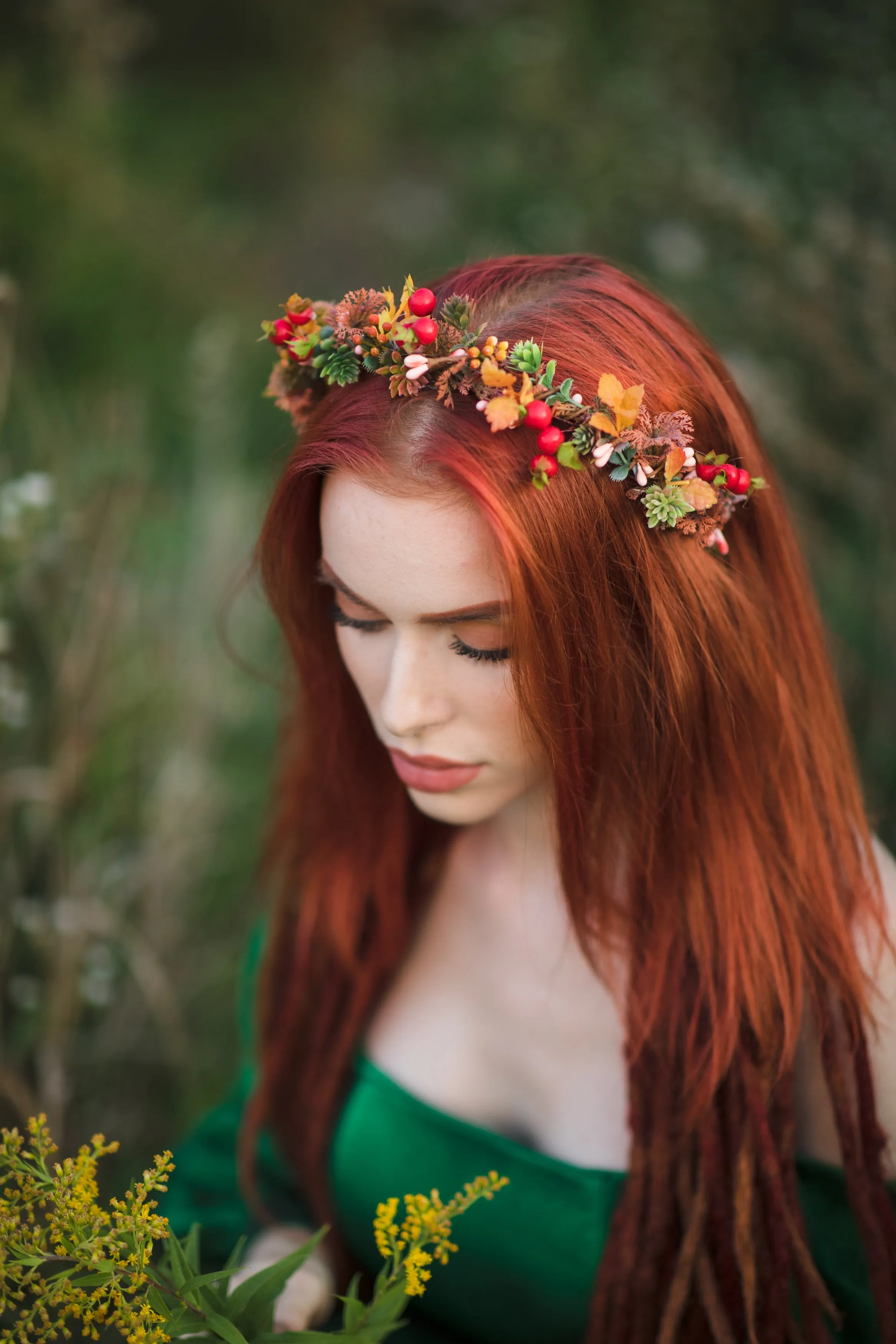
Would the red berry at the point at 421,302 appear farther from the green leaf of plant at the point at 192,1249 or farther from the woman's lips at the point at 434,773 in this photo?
the green leaf of plant at the point at 192,1249

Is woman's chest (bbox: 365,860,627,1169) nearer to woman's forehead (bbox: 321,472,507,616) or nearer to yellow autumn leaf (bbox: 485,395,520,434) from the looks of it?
woman's forehead (bbox: 321,472,507,616)

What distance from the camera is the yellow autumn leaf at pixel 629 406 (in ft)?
2.87

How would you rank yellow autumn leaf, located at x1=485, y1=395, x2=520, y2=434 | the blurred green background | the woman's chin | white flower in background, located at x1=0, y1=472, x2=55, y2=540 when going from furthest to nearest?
the blurred green background → white flower in background, located at x1=0, y1=472, x2=55, y2=540 → the woman's chin → yellow autumn leaf, located at x1=485, y1=395, x2=520, y2=434

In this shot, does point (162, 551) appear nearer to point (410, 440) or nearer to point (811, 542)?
point (410, 440)

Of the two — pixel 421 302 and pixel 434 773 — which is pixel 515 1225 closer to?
pixel 434 773

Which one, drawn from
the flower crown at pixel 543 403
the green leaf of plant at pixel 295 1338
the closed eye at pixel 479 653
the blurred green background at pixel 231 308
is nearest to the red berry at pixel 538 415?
the flower crown at pixel 543 403

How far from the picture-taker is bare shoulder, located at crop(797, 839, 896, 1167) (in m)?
1.05

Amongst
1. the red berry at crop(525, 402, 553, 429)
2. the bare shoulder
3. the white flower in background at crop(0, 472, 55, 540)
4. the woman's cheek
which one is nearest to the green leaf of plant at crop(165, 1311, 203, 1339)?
the woman's cheek

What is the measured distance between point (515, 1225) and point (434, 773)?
22.5 inches

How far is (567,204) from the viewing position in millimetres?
2488

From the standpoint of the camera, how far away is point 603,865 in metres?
1.11

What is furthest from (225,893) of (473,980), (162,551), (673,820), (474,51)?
(474,51)

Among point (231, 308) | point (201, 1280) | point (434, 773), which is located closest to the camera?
point (201, 1280)

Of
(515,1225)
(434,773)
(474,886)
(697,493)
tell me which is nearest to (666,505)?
Result: (697,493)
